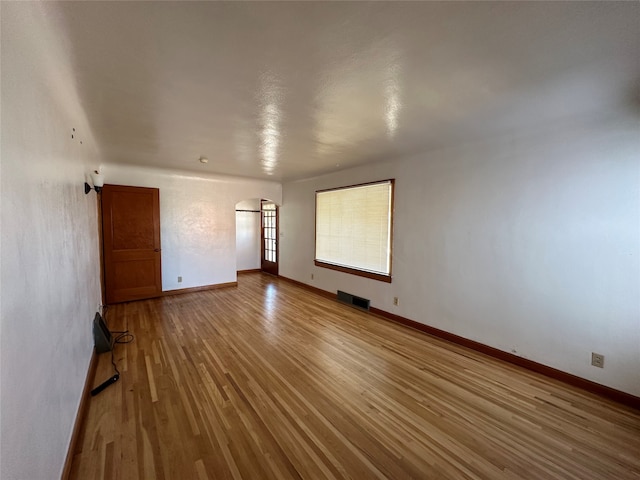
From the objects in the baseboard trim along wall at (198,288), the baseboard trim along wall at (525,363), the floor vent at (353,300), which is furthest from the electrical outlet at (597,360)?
the baseboard trim along wall at (198,288)

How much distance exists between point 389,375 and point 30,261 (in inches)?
108

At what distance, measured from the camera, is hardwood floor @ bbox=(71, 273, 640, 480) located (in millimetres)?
1665

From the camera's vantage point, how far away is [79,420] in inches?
75.4

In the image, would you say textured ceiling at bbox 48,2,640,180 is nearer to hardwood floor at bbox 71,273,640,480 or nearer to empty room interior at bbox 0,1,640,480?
empty room interior at bbox 0,1,640,480

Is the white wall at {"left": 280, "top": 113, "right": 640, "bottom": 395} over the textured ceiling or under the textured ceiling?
under

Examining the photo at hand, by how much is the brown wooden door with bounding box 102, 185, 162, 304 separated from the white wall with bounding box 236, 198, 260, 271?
2743 millimetres

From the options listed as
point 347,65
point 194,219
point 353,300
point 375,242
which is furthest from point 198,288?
point 347,65

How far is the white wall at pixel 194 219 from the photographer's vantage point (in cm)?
505

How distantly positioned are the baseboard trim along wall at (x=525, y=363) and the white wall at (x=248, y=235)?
179 inches

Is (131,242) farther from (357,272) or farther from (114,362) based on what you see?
(357,272)

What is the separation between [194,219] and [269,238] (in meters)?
2.43

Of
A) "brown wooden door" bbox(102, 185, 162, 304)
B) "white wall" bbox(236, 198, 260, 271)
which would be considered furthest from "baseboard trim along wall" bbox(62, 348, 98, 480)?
"white wall" bbox(236, 198, 260, 271)

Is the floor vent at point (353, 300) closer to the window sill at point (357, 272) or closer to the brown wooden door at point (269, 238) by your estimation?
the window sill at point (357, 272)

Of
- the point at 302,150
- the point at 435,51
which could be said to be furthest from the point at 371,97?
the point at 302,150
